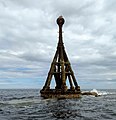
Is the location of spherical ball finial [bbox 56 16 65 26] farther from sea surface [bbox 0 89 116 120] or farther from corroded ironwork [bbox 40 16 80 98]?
sea surface [bbox 0 89 116 120]

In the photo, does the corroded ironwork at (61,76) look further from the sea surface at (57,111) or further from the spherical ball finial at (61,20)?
the sea surface at (57,111)

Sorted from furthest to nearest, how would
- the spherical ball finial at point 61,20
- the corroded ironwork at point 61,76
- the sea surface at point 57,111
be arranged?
the spherical ball finial at point 61,20 < the corroded ironwork at point 61,76 < the sea surface at point 57,111

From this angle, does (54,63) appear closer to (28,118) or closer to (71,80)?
(71,80)

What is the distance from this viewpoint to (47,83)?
5388 centimetres

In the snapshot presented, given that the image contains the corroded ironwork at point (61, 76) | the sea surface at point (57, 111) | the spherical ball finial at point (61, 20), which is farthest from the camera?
the spherical ball finial at point (61, 20)

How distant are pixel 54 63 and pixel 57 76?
297 cm

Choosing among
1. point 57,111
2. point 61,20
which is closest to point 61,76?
point 61,20

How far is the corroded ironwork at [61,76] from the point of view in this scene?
50.6 metres

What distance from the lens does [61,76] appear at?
174 ft

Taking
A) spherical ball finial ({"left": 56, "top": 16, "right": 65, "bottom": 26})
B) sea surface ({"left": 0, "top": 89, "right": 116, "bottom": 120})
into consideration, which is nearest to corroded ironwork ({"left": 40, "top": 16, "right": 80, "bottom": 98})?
spherical ball finial ({"left": 56, "top": 16, "right": 65, "bottom": 26})

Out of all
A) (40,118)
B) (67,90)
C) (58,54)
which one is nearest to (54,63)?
(58,54)

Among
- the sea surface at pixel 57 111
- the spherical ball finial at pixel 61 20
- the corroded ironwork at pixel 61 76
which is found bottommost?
the sea surface at pixel 57 111

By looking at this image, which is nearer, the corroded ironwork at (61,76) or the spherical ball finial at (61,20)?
the corroded ironwork at (61,76)

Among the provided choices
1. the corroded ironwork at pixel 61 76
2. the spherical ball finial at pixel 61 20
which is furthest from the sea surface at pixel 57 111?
the spherical ball finial at pixel 61 20
